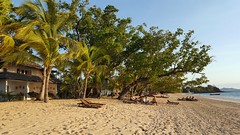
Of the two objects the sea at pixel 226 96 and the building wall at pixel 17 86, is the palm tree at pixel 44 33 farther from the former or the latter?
the sea at pixel 226 96

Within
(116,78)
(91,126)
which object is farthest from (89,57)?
(91,126)

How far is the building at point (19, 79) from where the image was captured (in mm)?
20953

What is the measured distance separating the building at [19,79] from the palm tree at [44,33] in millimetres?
5276

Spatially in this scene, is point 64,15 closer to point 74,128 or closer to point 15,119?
point 15,119

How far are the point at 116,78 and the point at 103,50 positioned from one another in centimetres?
786

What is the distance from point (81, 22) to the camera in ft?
82.3

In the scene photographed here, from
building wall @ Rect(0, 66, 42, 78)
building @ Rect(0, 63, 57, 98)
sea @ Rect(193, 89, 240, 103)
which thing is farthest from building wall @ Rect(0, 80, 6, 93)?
sea @ Rect(193, 89, 240, 103)

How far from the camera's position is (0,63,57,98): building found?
21.0 metres

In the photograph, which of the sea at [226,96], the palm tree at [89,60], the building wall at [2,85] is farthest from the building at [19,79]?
the sea at [226,96]

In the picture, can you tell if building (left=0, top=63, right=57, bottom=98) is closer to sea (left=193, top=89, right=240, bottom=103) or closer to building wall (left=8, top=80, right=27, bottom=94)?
building wall (left=8, top=80, right=27, bottom=94)

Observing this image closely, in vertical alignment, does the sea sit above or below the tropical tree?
below

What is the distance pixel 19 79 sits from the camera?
21.5 metres

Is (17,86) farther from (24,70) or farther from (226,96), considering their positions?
(226,96)

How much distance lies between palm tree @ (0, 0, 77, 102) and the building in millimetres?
5276
